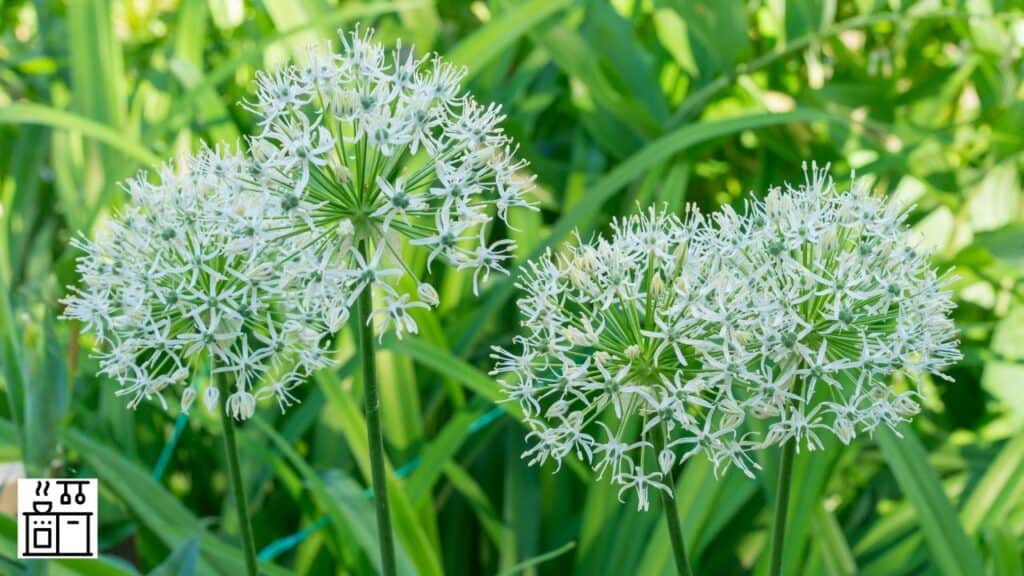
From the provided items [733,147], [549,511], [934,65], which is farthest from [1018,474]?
[934,65]

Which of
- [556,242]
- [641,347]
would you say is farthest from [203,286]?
[556,242]

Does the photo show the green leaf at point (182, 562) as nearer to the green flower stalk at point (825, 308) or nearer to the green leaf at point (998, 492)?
the green flower stalk at point (825, 308)

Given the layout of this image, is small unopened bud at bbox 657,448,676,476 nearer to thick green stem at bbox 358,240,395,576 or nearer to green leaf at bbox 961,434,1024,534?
thick green stem at bbox 358,240,395,576

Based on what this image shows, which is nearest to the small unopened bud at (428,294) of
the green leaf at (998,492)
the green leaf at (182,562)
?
the green leaf at (182,562)

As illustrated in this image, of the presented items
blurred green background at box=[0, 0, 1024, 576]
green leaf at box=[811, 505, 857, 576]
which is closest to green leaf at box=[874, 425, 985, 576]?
blurred green background at box=[0, 0, 1024, 576]

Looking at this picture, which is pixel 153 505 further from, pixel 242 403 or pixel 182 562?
pixel 242 403
